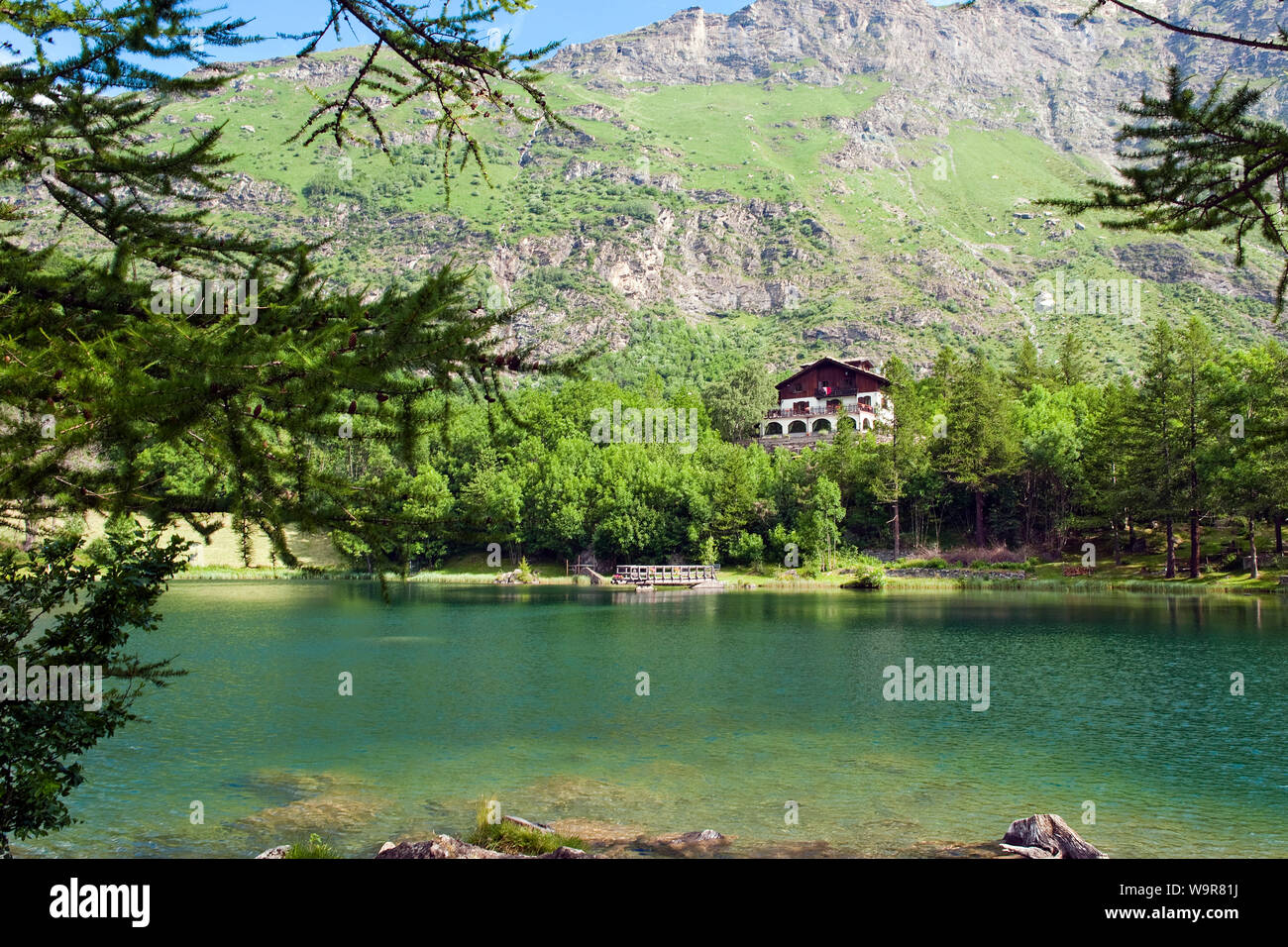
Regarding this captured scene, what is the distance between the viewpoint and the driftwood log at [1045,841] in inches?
537

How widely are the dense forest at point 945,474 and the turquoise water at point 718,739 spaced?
64.0 ft

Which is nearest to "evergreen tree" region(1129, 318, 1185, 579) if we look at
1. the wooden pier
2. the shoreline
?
the shoreline

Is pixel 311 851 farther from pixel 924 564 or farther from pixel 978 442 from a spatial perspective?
pixel 978 442

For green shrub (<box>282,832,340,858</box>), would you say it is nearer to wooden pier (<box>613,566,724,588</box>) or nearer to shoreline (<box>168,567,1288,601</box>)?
shoreline (<box>168,567,1288,601</box>)

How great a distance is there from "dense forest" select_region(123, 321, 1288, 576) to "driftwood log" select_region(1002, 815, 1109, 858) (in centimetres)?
4108

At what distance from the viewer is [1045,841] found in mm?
13953

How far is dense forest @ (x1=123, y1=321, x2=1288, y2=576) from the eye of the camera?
6353 cm

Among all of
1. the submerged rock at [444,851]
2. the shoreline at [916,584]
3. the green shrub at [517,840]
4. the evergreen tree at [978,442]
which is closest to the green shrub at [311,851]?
the submerged rock at [444,851]

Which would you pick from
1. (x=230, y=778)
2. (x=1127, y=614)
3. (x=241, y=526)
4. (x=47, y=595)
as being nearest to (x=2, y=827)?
(x=47, y=595)

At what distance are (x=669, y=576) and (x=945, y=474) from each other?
2849 cm

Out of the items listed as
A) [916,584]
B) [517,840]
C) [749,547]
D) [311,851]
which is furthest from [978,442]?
[311,851]

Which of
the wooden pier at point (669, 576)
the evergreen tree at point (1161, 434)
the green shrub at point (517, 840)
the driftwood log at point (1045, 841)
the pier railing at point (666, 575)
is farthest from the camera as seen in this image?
the pier railing at point (666, 575)

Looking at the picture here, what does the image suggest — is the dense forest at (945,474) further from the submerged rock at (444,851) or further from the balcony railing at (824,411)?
the submerged rock at (444,851)
